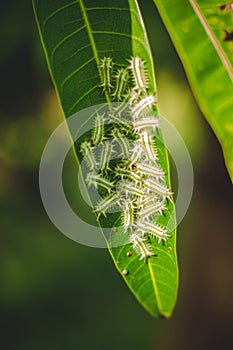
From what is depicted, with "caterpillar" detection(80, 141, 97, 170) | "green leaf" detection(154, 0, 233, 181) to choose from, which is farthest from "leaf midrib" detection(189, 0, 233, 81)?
"caterpillar" detection(80, 141, 97, 170)

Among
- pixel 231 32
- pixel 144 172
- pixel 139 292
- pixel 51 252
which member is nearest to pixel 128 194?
pixel 144 172

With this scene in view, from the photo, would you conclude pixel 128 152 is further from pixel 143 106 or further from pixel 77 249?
Answer: pixel 77 249

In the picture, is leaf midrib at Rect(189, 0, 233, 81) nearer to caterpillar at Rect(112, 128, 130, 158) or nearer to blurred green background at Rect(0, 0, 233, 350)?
caterpillar at Rect(112, 128, 130, 158)

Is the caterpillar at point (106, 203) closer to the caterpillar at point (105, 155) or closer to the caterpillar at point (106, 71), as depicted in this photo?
the caterpillar at point (105, 155)

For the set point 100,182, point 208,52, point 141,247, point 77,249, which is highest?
point 208,52

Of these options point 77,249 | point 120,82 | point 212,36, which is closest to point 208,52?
point 212,36

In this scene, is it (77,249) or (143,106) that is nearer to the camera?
(143,106)

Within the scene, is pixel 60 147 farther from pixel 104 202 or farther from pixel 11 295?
pixel 104 202
